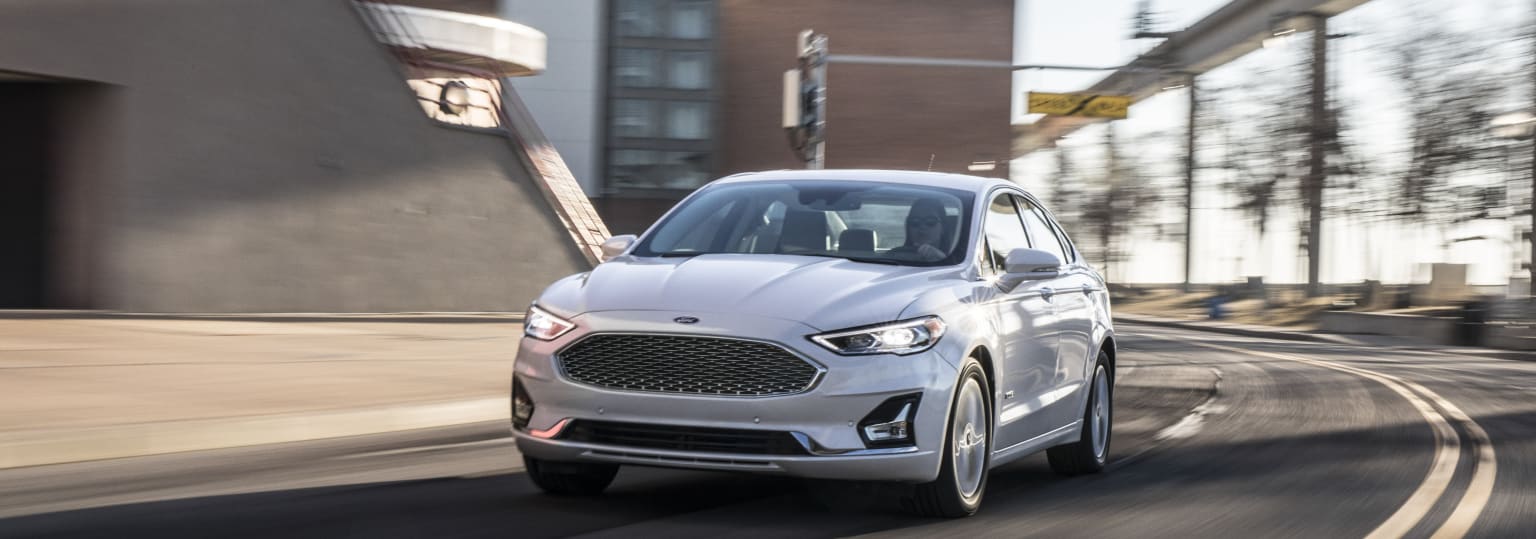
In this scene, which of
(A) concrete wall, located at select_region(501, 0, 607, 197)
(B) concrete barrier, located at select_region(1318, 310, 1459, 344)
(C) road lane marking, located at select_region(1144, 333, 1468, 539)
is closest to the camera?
(C) road lane marking, located at select_region(1144, 333, 1468, 539)

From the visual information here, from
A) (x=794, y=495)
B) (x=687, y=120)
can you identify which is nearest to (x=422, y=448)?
(x=794, y=495)

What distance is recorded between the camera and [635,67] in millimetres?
66438

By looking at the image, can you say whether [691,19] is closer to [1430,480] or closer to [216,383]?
[216,383]

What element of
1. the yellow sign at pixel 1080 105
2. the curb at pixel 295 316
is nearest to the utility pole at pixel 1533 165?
the yellow sign at pixel 1080 105

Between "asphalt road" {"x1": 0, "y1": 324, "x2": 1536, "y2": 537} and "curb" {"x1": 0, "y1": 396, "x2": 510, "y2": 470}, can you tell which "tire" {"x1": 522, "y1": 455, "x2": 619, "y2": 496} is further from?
"curb" {"x1": 0, "y1": 396, "x2": 510, "y2": 470}

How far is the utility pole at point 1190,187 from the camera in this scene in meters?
62.1

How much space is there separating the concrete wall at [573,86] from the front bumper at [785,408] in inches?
2297

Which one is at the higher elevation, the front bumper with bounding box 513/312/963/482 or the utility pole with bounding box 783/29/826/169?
the utility pole with bounding box 783/29/826/169

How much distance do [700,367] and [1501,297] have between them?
3615 centimetres

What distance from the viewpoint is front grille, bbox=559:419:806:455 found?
21.8ft

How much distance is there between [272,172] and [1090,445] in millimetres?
14100

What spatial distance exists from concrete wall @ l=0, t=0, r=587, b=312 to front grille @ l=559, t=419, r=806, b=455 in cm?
1291

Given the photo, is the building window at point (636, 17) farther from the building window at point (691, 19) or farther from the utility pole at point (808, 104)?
the utility pole at point (808, 104)

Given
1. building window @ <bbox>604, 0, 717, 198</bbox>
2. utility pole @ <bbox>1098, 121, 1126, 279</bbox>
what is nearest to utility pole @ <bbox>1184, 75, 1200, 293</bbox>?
utility pole @ <bbox>1098, 121, 1126, 279</bbox>
